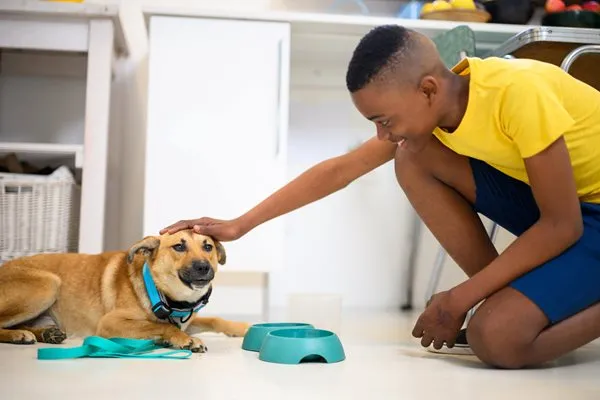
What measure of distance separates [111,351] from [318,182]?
2.03 ft

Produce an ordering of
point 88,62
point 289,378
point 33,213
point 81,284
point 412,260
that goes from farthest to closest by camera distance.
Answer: point 412,260 < point 88,62 < point 33,213 < point 81,284 < point 289,378

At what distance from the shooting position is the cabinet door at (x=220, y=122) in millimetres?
2369

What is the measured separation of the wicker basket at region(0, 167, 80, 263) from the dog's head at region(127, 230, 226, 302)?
2.03ft

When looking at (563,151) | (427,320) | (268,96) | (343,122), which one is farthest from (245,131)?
(563,151)

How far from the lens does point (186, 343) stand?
1599 mm

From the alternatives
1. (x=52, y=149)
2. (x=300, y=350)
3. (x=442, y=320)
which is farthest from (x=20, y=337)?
(x=442, y=320)

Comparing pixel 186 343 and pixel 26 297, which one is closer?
pixel 186 343

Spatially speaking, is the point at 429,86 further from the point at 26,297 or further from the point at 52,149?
the point at 52,149

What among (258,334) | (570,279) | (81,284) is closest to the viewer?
(570,279)

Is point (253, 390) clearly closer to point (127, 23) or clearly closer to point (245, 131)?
point (245, 131)

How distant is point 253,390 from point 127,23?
7.19ft

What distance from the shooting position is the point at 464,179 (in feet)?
5.10

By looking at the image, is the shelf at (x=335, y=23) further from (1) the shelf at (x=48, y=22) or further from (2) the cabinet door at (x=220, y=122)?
(1) the shelf at (x=48, y=22)

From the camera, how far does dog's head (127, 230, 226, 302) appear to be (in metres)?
1.71
